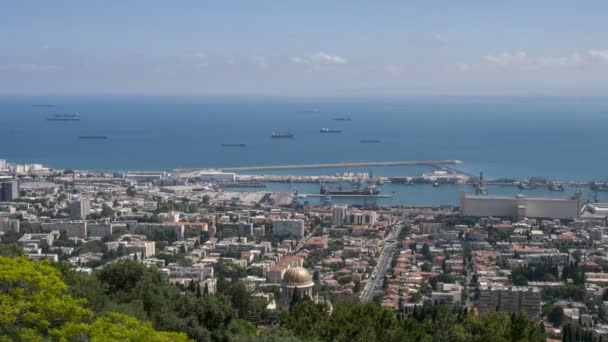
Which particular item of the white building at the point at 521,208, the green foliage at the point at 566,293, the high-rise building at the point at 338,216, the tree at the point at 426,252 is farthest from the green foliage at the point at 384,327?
the white building at the point at 521,208

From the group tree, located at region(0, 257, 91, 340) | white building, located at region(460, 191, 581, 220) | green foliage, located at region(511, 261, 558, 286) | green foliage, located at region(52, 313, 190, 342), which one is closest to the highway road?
white building, located at region(460, 191, 581, 220)

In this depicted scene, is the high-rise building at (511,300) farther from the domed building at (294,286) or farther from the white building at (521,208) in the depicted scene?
the white building at (521,208)

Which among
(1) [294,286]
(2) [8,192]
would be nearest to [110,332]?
(1) [294,286]

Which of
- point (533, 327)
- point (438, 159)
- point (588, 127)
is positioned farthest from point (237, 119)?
point (533, 327)

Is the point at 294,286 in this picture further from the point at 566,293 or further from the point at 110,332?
the point at 110,332

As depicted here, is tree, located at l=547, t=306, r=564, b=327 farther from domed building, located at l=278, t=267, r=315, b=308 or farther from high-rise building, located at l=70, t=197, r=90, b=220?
high-rise building, located at l=70, t=197, r=90, b=220
